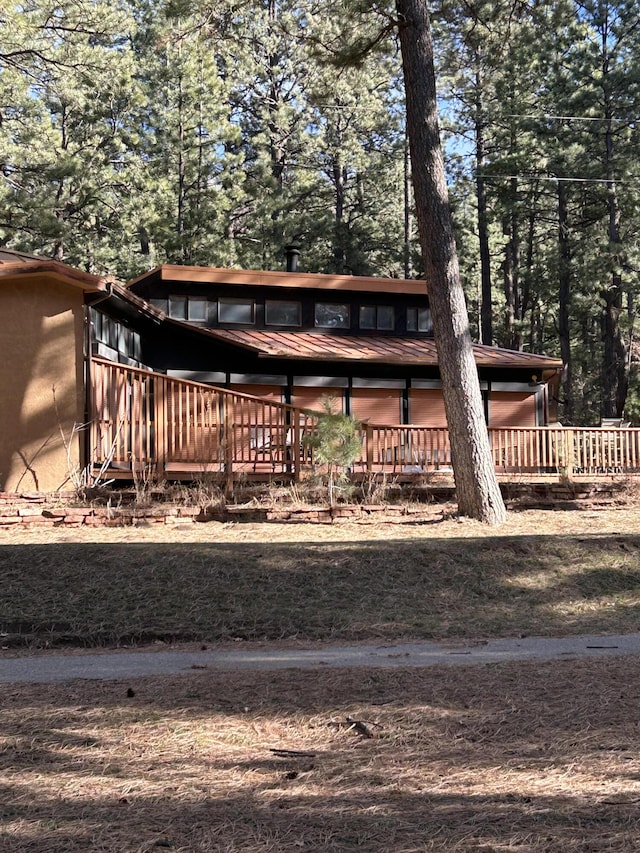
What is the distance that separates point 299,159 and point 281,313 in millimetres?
16594

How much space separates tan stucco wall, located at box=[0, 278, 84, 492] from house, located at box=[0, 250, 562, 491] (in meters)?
0.02

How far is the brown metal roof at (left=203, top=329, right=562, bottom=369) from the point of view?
1931 cm

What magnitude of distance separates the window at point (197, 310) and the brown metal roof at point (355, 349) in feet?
2.28

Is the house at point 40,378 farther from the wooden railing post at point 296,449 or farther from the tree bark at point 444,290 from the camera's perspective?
the tree bark at point 444,290

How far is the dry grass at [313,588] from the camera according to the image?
7203 millimetres

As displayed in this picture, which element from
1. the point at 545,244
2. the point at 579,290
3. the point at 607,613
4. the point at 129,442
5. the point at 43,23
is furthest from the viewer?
the point at 545,244

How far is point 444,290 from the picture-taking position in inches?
501

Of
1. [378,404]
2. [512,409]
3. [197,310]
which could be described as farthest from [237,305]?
[512,409]

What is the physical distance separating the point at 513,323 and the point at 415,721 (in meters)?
34.5

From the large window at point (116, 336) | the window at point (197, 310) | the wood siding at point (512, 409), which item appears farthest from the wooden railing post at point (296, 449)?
the wood siding at point (512, 409)

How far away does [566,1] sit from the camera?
1500 cm

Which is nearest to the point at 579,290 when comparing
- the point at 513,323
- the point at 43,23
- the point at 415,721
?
the point at 513,323

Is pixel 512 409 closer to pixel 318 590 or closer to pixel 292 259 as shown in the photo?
pixel 292 259

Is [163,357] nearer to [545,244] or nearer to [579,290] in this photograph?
[579,290]
